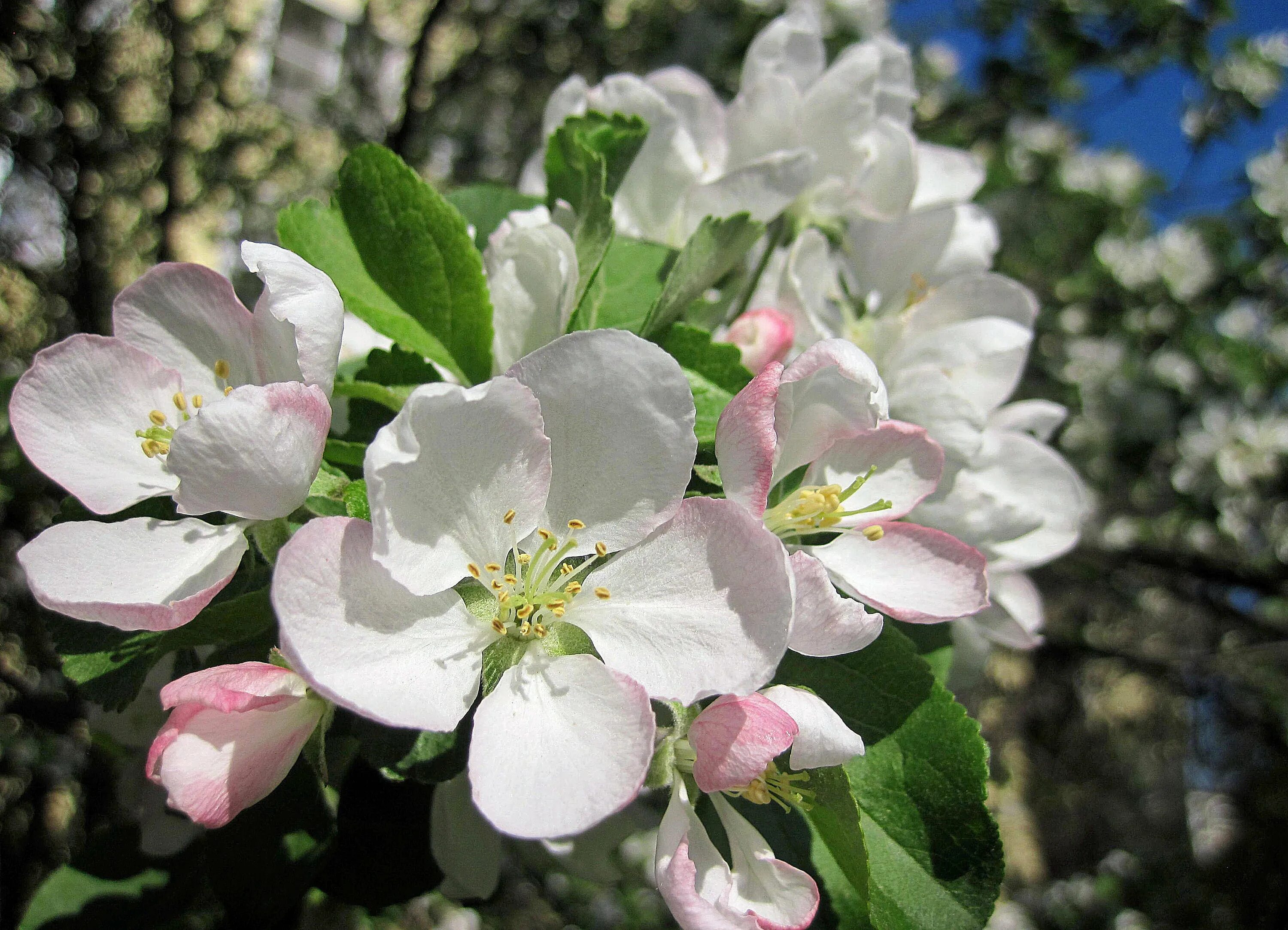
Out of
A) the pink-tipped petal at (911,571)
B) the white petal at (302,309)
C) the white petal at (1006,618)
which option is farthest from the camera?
the white petal at (1006,618)

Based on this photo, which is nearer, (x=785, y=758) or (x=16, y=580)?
(x=785, y=758)

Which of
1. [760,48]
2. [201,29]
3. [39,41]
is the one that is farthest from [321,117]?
[760,48]

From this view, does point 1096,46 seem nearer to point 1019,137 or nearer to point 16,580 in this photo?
point 1019,137

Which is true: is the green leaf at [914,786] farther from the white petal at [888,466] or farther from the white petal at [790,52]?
the white petal at [790,52]

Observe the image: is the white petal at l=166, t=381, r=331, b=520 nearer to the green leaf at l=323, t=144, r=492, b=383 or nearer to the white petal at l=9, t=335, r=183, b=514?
the white petal at l=9, t=335, r=183, b=514

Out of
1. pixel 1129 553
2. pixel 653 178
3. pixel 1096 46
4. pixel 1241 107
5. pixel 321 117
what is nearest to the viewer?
pixel 653 178

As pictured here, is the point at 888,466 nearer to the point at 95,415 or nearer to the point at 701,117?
the point at 701,117

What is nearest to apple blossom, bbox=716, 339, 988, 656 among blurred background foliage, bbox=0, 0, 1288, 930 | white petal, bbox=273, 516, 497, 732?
white petal, bbox=273, 516, 497, 732

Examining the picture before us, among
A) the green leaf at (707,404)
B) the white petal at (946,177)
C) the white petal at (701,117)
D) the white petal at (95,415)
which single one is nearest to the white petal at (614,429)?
the green leaf at (707,404)
